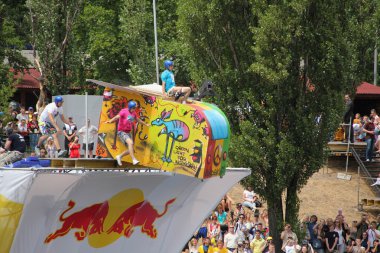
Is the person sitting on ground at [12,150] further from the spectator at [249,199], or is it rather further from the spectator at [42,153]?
the spectator at [249,199]

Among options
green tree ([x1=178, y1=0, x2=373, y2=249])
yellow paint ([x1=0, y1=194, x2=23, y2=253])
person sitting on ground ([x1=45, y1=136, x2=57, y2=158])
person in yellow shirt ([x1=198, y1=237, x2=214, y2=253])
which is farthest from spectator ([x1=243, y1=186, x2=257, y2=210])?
yellow paint ([x1=0, y1=194, x2=23, y2=253])

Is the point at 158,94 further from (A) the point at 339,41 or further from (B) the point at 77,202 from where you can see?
(A) the point at 339,41

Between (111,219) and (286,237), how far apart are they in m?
6.06

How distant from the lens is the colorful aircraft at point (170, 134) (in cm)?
2250

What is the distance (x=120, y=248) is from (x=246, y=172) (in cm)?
393

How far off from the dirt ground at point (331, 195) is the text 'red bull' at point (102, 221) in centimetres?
1069

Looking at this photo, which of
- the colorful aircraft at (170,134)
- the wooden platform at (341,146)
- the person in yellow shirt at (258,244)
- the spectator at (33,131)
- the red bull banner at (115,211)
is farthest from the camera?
the wooden platform at (341,146)

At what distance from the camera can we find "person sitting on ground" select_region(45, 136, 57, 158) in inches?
990

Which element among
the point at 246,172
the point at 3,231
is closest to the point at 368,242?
the point at 246,172

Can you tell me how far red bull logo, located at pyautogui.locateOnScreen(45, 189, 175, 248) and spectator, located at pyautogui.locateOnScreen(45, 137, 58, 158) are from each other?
3.91ft

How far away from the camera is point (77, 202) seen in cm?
2498

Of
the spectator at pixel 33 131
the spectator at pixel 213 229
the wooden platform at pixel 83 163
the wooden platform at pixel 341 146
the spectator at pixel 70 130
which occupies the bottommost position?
the spectator at pixel 213 229

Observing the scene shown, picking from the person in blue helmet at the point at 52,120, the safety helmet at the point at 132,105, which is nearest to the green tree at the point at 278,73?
the person in blue helmet at the point at 52,120

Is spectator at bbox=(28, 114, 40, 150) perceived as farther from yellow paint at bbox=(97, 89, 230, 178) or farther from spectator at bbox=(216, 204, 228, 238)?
yellow paint at bbox=(97, 89, 230, 178)
